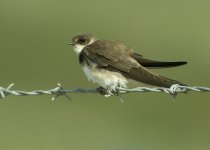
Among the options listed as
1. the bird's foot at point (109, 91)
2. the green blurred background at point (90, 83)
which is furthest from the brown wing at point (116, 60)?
the green blurred background at point (90, 83)

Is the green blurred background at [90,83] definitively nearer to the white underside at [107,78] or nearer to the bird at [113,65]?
the bird at [113,65]

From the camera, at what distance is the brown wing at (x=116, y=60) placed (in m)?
7.40

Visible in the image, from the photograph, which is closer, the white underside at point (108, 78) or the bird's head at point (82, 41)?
the white underside at point (108, 78)

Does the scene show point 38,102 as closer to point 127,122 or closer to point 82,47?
point 127,122

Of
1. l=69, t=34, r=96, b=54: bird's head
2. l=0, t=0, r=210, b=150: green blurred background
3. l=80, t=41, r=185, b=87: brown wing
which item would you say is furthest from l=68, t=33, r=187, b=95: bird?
l=0, t=0, r=210, b=150: green blurred background

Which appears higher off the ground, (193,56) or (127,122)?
(193,56)

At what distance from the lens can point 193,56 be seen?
54.7 ft

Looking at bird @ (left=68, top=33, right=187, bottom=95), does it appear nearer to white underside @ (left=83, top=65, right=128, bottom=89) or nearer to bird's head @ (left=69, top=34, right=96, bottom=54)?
white underside @ (left=83, top=65, right=128, bottom=89)

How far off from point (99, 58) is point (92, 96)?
514 cm

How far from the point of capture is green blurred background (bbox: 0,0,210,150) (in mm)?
10594

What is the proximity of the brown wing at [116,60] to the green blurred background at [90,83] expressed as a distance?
1.83 meters

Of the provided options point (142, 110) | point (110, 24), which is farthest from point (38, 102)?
point (110, 24)

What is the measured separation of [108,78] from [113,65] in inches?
4.9

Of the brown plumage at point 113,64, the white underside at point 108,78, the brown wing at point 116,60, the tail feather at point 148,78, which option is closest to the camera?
the tail feather at point 148,78
